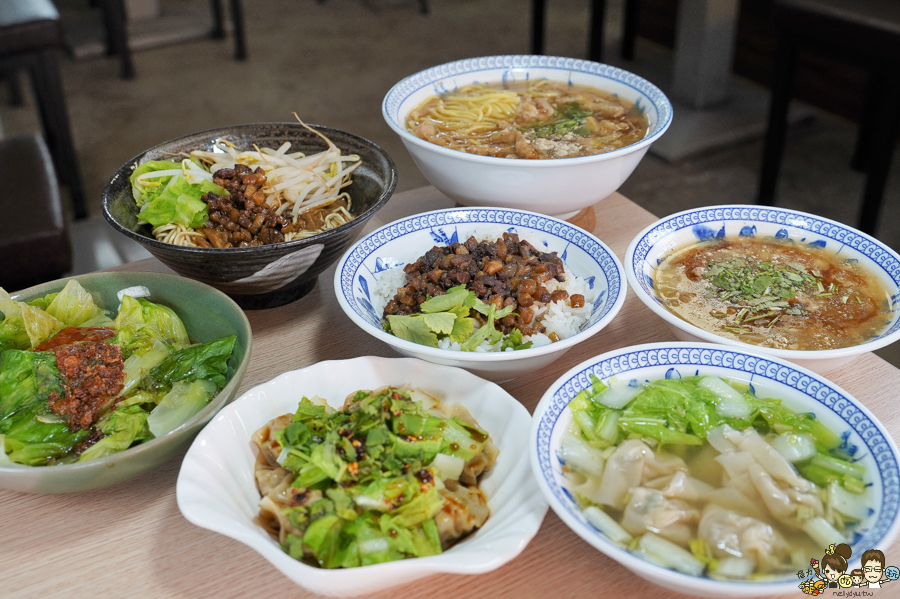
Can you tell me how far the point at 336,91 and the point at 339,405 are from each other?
453cm

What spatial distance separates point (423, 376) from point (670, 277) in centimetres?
53

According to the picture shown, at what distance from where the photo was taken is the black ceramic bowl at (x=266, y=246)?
1.29 metres

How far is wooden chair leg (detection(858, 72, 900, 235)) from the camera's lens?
9.57ft

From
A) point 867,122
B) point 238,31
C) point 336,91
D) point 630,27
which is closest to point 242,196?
point 867,122

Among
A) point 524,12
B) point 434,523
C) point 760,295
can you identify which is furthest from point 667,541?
point 524,12

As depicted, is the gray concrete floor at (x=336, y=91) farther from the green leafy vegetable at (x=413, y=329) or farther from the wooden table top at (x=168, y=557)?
the green leafy vegetable at (x=413, y=329)

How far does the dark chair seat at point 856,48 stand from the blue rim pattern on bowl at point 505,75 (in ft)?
5.38

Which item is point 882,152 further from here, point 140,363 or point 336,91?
point 336,91

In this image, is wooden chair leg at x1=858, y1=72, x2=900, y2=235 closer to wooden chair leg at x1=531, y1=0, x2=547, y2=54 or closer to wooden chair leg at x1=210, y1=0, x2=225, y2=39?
wooden chair leg at x1=531, y1=0, x2=547, y2=54

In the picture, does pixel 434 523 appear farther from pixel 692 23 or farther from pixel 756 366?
pixel 692 23

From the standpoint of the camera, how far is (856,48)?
299cm

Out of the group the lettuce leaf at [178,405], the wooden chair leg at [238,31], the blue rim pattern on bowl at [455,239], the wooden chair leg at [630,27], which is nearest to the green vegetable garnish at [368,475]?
the lettuce leaf at [178,405]

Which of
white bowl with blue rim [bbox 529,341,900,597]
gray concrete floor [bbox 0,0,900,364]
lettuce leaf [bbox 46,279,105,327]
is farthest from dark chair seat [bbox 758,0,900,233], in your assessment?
lettuce leaf [bbox 46,279,105,327]

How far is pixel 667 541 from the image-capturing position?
882 millimetres
